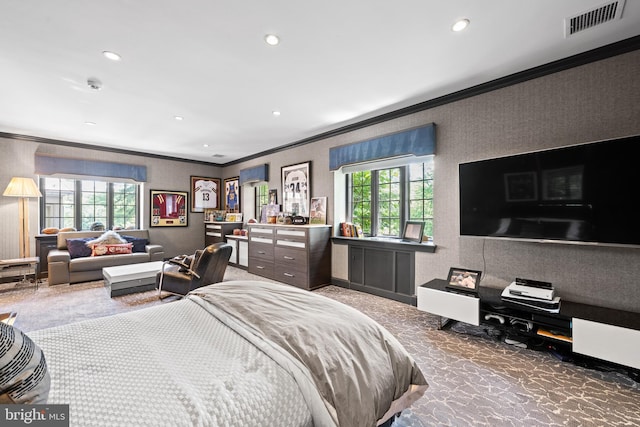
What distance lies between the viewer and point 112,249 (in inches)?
195

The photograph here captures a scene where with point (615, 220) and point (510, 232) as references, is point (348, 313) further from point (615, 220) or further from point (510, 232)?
point (615, 220)

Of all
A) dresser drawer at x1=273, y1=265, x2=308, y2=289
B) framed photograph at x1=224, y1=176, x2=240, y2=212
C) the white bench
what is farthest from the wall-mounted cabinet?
framed photograph at x1=224, y1=176, x2=240, y2=212

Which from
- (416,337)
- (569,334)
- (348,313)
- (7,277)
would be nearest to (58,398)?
(348,313)

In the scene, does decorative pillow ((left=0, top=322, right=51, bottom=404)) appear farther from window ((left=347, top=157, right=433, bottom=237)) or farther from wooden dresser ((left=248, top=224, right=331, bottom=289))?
window ((left=347, top=157, right=433, bottom=237))

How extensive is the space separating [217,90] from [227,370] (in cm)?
301

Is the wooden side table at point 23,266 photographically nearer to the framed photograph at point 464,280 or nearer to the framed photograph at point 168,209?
the framed photograph at point 168,209

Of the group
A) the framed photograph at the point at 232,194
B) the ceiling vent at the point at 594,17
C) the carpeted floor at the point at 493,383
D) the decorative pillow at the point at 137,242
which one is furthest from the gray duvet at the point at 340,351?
the framed photograph at the point at 232,194

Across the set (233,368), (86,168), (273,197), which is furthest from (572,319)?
(86,168)

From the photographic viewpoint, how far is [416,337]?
2.66 metres

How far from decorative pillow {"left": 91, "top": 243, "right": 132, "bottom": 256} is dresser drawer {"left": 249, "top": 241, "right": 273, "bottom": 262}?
2.35 meters

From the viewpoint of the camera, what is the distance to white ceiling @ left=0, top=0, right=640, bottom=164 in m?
1.88

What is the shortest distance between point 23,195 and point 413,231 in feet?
20.9

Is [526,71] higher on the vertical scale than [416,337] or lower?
higher

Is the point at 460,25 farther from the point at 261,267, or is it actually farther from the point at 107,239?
the point at 107,239
